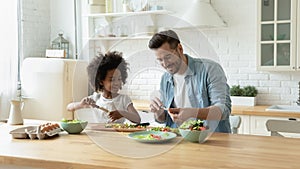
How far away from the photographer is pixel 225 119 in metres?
2.21

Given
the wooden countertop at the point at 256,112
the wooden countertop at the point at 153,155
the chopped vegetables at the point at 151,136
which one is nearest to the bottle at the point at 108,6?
the wooden countertop at the point at 256,112

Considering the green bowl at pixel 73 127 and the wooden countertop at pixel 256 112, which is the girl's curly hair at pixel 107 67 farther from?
the wooden countertop at pixel 256 112

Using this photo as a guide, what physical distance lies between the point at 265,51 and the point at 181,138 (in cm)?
214

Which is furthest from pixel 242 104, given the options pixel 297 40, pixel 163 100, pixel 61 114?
pixel 61 114

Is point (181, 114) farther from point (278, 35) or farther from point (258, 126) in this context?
point (278, 35)

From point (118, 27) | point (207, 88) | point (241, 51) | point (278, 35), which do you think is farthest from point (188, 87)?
point (118, 27)

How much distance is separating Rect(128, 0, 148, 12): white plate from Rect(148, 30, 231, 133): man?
2068mm

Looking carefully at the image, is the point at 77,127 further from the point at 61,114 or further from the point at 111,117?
the point at 61,114

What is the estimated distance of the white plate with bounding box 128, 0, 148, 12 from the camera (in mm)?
4312

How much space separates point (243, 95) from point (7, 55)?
2543 millimetres

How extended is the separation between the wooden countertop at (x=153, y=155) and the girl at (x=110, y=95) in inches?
15.8

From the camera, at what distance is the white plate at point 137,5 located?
14.1 ft

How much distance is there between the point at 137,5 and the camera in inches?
171

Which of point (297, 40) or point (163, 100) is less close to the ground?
point (297, 40)
